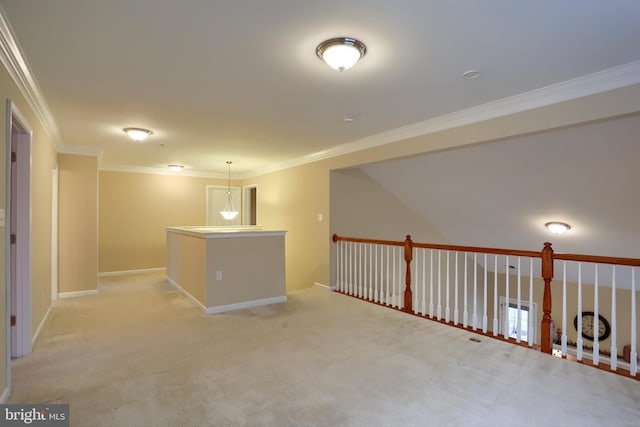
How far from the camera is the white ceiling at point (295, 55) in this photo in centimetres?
193

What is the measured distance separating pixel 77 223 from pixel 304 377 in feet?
15.8

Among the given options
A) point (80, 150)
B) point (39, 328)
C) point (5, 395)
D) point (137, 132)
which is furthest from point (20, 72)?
point (80, 150)

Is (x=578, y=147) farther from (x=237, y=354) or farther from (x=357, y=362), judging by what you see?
(x=237, y=354)

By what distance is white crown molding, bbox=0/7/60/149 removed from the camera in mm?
2135

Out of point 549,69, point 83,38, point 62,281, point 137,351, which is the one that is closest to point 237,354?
point 137,351

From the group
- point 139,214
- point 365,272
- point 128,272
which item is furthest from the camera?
point 139,214

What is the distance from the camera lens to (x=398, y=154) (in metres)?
4.47

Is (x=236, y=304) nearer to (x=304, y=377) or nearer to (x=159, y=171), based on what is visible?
(x=304, y=377)

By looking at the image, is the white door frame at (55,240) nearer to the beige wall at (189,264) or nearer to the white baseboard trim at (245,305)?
the beige wall at (189,264)

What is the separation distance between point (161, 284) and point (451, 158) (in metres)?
5.45

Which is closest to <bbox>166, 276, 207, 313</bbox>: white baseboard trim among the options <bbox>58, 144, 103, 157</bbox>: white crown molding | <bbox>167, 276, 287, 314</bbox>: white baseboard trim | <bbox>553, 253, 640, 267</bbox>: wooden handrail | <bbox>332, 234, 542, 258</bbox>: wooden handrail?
<bbox>167, 276, 287, 314</bbox>: white baseboard trim

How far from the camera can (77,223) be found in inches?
209

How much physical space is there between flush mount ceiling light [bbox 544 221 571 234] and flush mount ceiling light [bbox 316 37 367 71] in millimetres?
4241

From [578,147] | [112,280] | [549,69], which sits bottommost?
[112,280]
